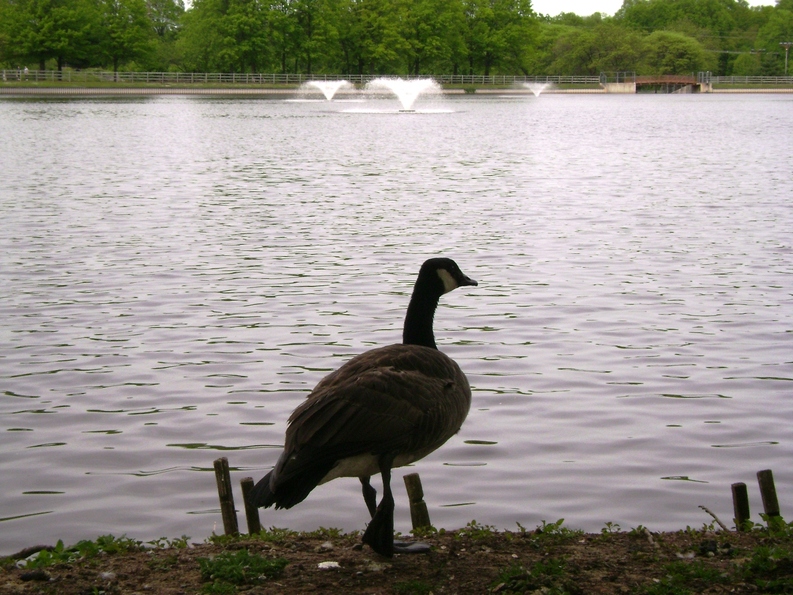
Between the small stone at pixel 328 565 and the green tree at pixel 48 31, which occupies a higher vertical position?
the green tree at pixel 48 31

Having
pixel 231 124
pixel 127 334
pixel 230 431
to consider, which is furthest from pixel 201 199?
pixel 231 124

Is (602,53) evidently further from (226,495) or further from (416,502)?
(226,495)

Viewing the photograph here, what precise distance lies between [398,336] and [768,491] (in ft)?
21.4

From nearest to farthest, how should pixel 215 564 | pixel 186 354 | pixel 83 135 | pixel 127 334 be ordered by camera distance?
pixel 215 564, pixel 186 354, pixel 127 334, pixel 83 135

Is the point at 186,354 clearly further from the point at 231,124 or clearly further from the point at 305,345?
the point at 231,124

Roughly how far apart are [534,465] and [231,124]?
5206 centimetres

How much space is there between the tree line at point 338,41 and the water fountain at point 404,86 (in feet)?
12.3

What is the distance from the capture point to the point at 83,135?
46.6 m

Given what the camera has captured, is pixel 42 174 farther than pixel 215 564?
Yes

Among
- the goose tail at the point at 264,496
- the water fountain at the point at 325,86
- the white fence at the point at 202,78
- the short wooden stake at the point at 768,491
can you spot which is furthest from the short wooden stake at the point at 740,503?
the water fountain at the point at 325,86

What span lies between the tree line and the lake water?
275ft

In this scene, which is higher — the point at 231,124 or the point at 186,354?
the point at 231,124

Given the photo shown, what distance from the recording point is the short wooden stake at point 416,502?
6.19 meters

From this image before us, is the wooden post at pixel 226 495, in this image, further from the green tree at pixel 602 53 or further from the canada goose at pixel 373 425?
the green tree at pixel 602 53
